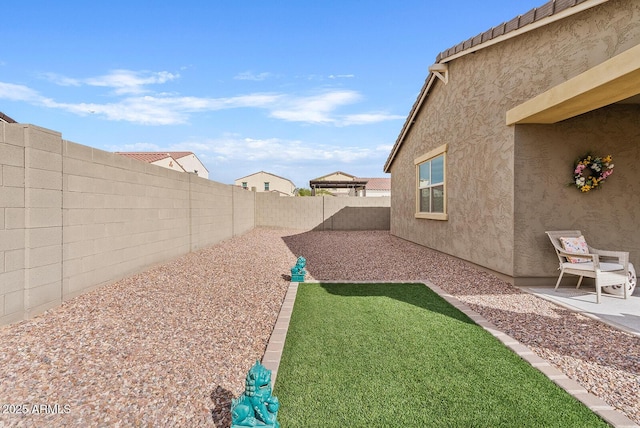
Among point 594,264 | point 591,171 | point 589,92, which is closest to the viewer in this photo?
point 589,92

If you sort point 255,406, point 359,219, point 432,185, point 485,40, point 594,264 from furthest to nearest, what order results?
1. point 359,219
2. point 432,185
3. point 485,40
4. point 594,264
5. point 255,406

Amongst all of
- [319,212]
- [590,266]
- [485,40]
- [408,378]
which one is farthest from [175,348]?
[319,212]

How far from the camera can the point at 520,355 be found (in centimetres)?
304

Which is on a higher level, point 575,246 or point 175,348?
point 575,246

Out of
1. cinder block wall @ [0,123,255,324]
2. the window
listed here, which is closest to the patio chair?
the window

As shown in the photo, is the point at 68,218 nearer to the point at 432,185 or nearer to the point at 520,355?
the point at 520,355

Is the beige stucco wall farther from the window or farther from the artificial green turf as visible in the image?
the window

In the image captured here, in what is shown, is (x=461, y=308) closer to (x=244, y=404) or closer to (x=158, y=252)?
(x=244, y=404)

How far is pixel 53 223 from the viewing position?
392 centimetres

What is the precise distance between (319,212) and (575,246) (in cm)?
1363

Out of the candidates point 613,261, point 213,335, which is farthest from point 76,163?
point 613,261

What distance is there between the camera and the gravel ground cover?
2.18m

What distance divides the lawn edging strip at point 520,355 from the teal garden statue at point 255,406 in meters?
0.68

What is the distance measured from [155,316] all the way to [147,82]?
11174mm
